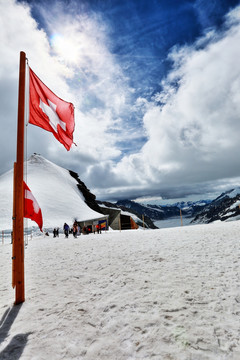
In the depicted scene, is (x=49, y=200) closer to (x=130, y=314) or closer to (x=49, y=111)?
(x=49, y=111)

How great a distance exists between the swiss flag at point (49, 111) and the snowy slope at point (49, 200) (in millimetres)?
41023

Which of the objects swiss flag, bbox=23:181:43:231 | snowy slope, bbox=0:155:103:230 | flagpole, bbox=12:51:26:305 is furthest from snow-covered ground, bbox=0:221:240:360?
snowy slope, bbox=0:155:103:230

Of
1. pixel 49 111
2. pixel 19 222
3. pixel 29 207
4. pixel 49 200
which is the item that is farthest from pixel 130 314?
pixel 49 200

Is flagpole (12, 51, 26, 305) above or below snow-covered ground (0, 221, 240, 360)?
above

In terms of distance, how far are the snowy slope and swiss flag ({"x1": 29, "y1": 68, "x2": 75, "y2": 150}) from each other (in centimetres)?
4102

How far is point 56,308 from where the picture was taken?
16.2 ft

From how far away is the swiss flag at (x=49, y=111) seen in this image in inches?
263

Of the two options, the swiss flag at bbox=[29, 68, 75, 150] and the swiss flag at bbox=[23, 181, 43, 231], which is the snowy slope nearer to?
the swiss flag at bbox=[29, 68, 75, 150]

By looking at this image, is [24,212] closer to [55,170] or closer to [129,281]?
[129,281]

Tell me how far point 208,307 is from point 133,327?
5.95 ft

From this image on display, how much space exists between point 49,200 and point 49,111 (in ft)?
208

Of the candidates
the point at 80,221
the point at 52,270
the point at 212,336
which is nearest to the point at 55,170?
the point at 80,221

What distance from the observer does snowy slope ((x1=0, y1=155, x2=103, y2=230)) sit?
52.6 m

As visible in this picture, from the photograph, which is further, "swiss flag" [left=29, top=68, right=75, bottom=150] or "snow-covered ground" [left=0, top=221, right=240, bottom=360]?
"swiss flag" [left=29, top=68, right=75, bottom=150]
